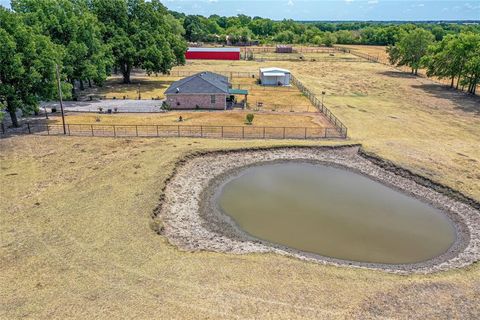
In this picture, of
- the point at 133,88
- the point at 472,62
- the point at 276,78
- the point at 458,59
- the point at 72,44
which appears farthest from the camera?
the point at 276,78

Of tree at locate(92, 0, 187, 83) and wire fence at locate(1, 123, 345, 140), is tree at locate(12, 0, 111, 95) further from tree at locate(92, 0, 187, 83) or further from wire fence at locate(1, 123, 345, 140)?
wire fence at locate(1, 123, 345, 140)

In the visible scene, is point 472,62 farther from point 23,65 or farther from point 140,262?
point 23,65

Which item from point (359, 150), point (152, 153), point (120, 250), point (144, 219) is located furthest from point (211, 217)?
point (359, 150)

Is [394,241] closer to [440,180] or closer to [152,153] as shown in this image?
[440,180]

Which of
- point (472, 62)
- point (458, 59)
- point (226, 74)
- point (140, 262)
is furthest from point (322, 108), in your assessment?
point (140, 262)

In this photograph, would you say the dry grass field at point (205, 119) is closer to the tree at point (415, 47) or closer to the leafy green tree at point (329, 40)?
the tree at point (415, 47)

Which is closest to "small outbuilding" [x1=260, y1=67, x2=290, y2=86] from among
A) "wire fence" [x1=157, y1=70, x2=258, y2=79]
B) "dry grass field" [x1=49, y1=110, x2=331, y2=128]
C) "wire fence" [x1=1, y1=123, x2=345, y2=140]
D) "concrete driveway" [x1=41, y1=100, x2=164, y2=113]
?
"wire fence" [x1=157, y1=70, x2=258, y2=79]
